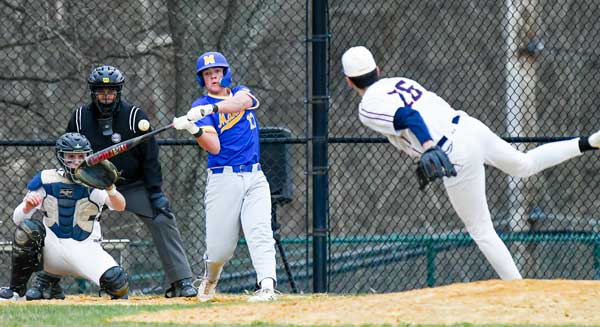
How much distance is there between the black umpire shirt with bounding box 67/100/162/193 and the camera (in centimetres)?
977

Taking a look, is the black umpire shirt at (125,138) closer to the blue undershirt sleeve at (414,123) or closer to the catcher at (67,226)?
the catcher at (67,226)

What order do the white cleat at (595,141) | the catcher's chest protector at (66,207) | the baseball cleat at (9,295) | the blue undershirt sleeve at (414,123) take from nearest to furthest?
the blue undershirt sleeve at (414,123) < the white cleat at (595,141) < the catcher's chest protector at (66,207) < the baseball cleat at (9,295)

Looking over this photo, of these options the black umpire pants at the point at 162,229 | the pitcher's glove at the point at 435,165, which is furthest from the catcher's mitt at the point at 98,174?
the pitcher's glove at the point at 435,165

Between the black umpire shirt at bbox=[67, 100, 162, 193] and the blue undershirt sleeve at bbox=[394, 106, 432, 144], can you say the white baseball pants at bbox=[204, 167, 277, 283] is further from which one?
the blue undershirt sleeve at bbox=[394, 106, 432, 144]

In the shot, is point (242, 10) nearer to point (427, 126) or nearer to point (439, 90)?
point (439, 90)

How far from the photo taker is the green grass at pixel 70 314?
712 centimetres

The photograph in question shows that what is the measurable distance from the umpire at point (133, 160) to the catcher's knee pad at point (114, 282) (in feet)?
2.32

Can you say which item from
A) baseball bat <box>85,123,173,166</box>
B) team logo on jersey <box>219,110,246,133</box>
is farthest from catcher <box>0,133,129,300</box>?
team logo on jersey <box>219,110,246,133</box>

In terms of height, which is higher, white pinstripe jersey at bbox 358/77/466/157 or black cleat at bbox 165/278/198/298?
white pinstripe jersey at bbox 358/77/466/157

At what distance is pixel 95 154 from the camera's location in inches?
353

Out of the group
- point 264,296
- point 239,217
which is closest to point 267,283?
point 264,296

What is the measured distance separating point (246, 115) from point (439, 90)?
7395mm

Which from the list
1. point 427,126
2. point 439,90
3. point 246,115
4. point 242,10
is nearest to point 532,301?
point 427,126

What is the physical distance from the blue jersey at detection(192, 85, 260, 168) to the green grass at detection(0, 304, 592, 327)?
1108 mm
